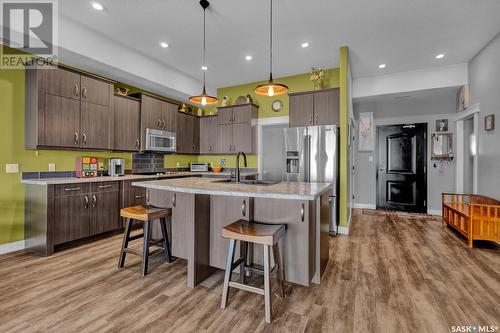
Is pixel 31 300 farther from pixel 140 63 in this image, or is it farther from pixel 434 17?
pixel 434 17

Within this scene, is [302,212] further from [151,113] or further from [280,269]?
[151,113]

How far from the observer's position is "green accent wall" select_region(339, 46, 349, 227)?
3779mm

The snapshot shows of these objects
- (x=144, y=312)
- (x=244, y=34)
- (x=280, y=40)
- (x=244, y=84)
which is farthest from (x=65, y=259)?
(x=244, y=84)

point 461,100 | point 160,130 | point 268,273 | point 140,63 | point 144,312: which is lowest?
point 144,312

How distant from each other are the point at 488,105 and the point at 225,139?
15.1ft

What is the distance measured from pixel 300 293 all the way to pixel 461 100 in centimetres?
498

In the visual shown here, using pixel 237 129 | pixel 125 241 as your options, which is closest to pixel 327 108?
pixel 237 129

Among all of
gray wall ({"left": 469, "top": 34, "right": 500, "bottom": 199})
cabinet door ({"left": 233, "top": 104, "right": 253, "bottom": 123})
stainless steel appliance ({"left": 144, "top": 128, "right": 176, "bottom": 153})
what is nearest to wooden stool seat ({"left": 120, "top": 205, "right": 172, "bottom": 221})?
stainless steel appliance ({"left": 144, "top": 128, "right": 176, "bottom": 153})

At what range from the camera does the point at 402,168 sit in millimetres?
5707

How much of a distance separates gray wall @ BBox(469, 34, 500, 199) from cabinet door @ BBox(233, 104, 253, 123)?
3.93 meters

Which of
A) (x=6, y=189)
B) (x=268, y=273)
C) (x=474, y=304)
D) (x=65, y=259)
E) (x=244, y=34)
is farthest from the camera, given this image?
(x=244, y=34)

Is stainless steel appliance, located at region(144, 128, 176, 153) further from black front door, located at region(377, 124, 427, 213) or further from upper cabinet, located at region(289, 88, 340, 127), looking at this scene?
black front door, located at region(377, 124, 427, 213)

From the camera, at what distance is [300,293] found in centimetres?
214

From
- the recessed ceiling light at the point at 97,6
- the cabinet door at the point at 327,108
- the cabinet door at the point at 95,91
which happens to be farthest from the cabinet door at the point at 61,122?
the cabinet door at the point at 327,108
